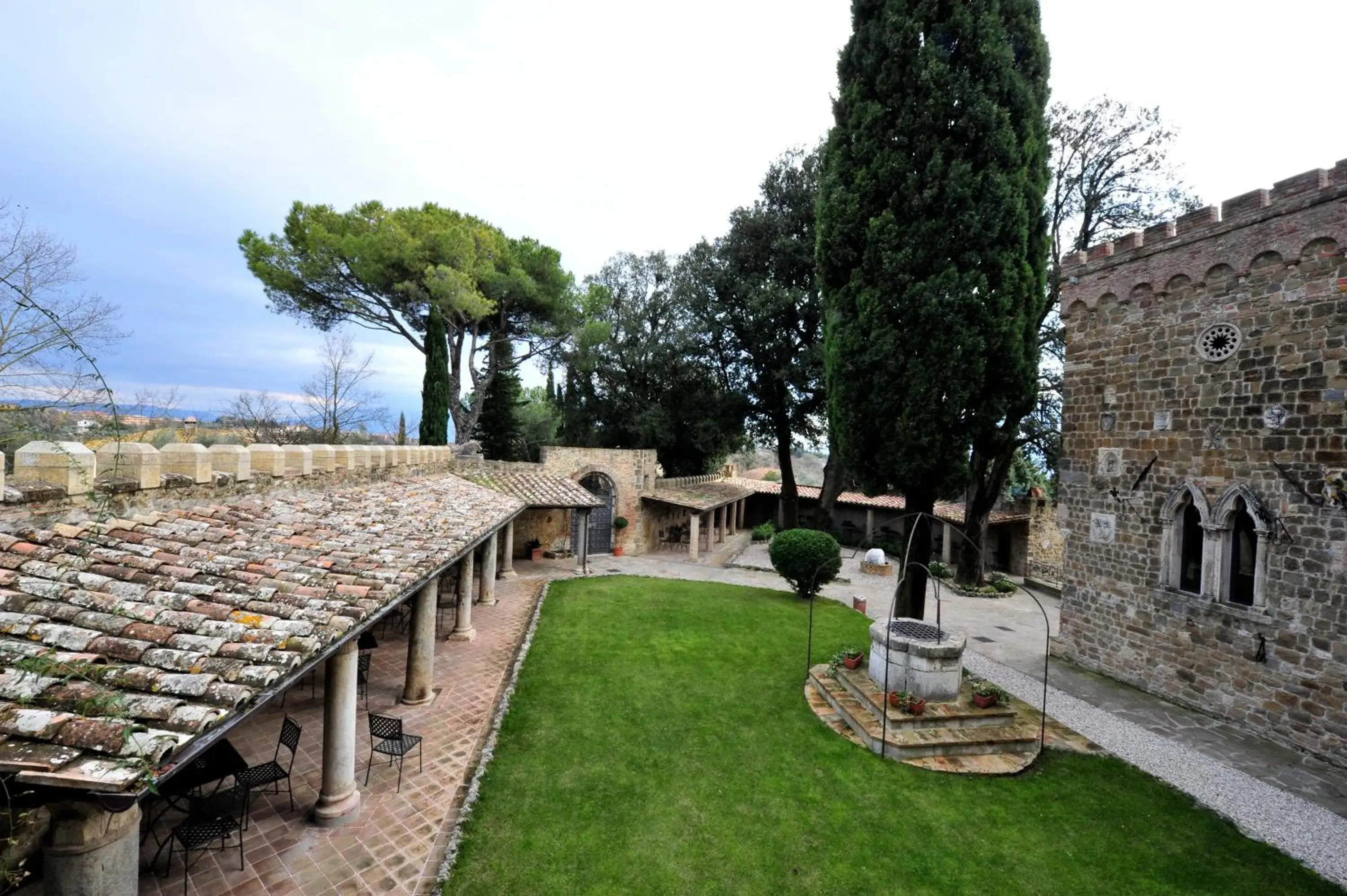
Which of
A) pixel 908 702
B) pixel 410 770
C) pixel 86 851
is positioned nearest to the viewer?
pixel 86 851

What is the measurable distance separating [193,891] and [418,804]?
185 cm

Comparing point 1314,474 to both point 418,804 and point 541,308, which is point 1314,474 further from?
point 541,308

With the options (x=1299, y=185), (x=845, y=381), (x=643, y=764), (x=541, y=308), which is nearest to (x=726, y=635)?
(x=643, y=764)

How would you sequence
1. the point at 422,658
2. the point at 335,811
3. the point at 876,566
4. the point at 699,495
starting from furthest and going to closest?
the point at 699,495, the point at 876,566, the point at 422,658, the point at 335,811

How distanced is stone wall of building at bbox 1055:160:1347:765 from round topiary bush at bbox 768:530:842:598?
5596 mm

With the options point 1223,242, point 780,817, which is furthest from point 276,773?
point 1223,242

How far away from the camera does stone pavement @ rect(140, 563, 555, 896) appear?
4.78 metres

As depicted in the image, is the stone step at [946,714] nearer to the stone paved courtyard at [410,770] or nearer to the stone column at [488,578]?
the stone paved courtyard at [410,770]

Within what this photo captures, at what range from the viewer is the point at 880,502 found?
85.6ft

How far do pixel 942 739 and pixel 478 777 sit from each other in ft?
19.6

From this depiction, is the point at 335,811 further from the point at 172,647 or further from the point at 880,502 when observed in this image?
the point at 880,502

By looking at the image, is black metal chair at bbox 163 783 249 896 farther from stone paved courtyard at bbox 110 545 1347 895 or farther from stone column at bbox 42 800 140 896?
stone column at bbox 42 800 140 896

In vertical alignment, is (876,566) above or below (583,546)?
below

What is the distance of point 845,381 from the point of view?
11945 mm
